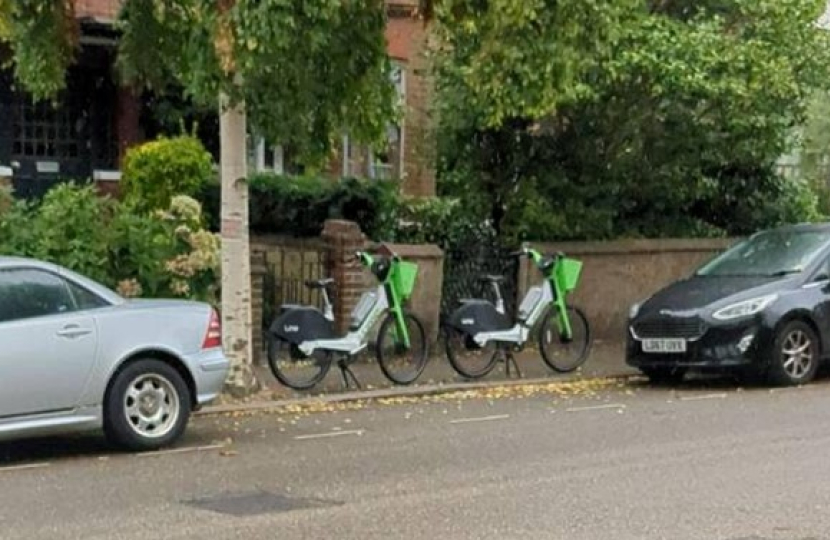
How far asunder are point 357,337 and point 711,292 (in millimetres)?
3655

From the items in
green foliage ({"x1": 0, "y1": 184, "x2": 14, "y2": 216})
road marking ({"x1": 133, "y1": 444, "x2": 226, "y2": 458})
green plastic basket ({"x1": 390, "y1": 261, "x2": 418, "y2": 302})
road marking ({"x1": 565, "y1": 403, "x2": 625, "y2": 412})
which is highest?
green foliage ({"x1": 0, "y1": 184, "x2": 14, "y2": 216})

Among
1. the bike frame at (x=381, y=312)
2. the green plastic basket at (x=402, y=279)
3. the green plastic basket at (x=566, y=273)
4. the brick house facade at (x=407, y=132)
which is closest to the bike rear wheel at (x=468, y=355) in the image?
the bike frame at (x=381, y=312)

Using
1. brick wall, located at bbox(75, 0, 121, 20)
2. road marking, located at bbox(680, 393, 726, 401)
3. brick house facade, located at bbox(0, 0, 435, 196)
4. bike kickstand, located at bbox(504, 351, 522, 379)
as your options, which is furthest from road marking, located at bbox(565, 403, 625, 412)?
brick wall, located at bbox(75, 0, 121, 20)

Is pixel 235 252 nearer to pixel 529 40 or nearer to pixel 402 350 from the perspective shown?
pixel 402 350

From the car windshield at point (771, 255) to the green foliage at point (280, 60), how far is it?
13.9 feet

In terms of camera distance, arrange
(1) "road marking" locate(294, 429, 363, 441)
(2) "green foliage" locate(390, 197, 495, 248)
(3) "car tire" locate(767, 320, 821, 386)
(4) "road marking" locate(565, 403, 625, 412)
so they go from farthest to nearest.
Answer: (2) "green foliage" locate(390, 197, 495, 248), (3) "car tire" locate(767, 320, 821, 386), (4) "road marking" locate(565, 403, 625, 412), (1) "road marking" locate(294, 429, 363, 441)

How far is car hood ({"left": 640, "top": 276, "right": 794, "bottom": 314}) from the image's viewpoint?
15.6 metres

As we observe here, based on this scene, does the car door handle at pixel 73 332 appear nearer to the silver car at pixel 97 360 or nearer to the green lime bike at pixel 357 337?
the silver car at pixel 97 360

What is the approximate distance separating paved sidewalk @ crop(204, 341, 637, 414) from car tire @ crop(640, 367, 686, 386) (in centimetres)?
54

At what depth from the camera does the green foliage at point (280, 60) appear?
11969mm

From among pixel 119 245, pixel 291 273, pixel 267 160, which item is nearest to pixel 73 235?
pixel 119 245

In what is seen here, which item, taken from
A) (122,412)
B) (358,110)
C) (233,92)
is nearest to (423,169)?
(358,110)

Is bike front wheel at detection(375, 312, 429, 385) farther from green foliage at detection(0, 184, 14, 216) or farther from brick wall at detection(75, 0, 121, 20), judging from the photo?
brick wall at detection(75, 0, 121, 20)

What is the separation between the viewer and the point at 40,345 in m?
10.9
